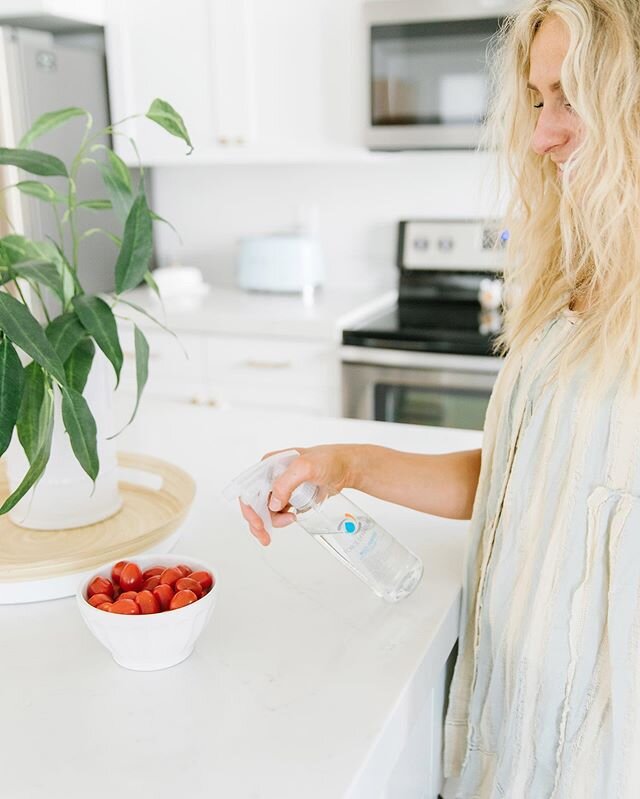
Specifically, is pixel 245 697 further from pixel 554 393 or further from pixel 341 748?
pixel 554 393

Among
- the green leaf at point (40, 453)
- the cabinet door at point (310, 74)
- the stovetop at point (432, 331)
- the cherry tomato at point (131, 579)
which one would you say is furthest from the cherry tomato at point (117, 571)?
the cabinet door at point (310, 74)

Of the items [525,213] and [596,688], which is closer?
[596,688]

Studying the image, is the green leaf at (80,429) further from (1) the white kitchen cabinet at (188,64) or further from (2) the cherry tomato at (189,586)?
(1) the white kitchen cabinet at (188,64)

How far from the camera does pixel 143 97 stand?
3064 millimetres

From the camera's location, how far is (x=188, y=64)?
2969 millimetres

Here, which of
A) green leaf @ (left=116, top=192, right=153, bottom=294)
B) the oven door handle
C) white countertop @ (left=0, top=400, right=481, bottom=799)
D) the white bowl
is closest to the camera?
white countertop @ (left=0, top=400, right=481, bottom=799)

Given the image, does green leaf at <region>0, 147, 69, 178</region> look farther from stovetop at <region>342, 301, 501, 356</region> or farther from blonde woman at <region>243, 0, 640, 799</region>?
stovetop at <region>342, 301, 501, 356</region>

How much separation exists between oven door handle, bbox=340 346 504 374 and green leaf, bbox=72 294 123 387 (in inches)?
61.6

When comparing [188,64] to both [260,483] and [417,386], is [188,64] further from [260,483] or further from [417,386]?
[260,483]

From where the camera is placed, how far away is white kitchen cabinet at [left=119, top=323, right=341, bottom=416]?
274 centimetres

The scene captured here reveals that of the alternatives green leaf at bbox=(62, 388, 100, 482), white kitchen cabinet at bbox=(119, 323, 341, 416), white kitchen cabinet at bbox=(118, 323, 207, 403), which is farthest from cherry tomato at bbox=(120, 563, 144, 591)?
white kitchen cabinet at bbox=(118, 323, 207, 403)

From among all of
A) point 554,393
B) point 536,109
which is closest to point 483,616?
point 554,393

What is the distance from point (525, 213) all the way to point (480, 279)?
6.17 ft

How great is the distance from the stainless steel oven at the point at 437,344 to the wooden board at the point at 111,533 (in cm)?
129
